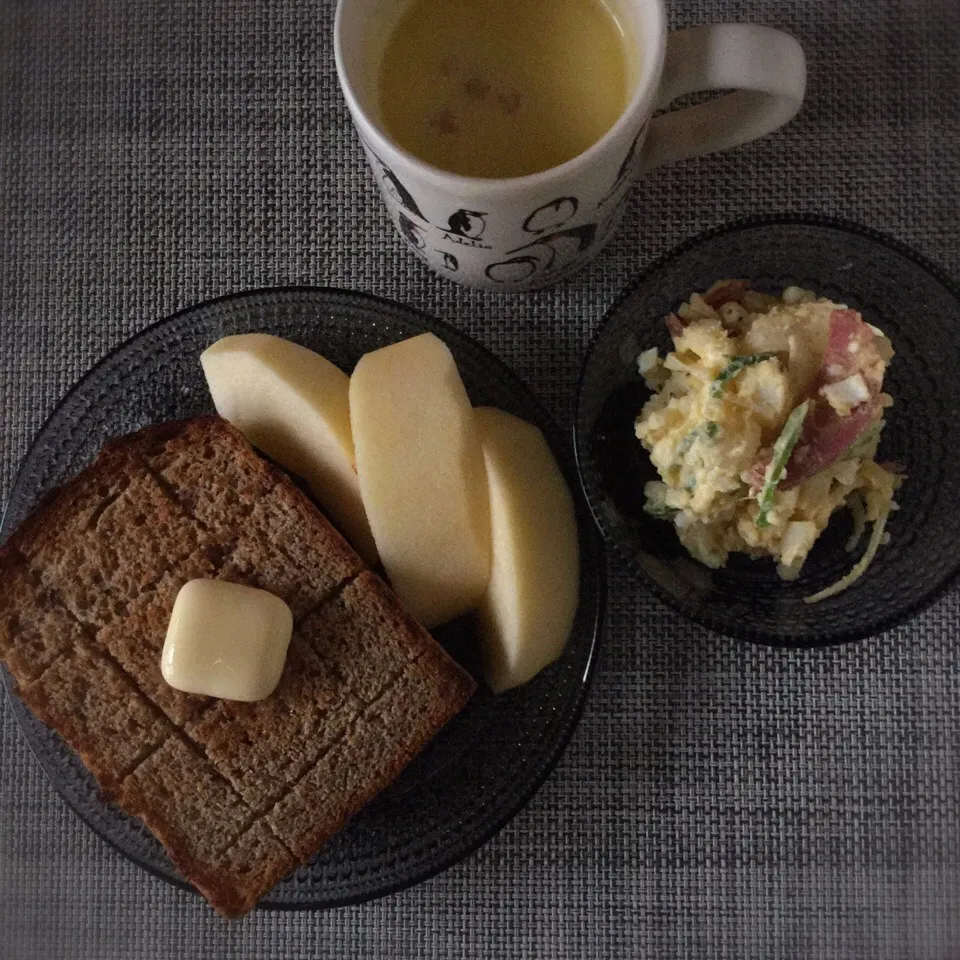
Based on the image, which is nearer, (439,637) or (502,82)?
(502,82)

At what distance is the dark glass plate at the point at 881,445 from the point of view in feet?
3.28

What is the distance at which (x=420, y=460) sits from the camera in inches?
38.2

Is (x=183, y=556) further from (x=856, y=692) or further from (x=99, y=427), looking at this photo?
(x=856, y=692)

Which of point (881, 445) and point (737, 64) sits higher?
point (737, 64)

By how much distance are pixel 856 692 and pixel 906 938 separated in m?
0.29

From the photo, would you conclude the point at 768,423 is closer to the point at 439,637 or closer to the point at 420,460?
the point at 420,460

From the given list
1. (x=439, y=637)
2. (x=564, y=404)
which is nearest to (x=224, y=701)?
(x=439, y=637)

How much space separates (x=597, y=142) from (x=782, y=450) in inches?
12.6

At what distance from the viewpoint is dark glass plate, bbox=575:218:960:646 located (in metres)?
1.00

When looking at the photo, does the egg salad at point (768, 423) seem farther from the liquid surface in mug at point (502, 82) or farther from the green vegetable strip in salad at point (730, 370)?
the liquid surface in mug at point (502, 82)

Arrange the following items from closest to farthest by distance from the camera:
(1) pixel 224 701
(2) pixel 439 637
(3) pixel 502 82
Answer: (3) pixel 502 82, (1) pixel 224 701, (2) pixel 439 637

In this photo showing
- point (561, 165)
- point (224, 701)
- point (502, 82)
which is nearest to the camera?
point (561, 165)

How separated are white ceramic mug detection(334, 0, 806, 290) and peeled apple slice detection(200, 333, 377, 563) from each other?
0.19 meters

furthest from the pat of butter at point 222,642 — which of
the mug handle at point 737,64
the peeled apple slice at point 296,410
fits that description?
the mug handle at point 737,64
